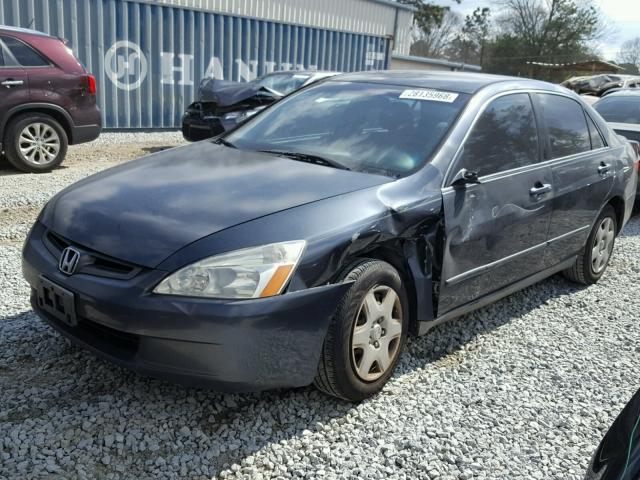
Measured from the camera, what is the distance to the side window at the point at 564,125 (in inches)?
163

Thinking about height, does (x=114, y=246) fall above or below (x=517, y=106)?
below

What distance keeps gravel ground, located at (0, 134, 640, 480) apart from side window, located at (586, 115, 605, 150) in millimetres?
1540

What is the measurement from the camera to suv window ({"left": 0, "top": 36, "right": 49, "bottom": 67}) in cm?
757

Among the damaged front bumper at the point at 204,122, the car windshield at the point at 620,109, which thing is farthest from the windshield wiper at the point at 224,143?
the car windshield at the point at 620,109

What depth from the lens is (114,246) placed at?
102 inches

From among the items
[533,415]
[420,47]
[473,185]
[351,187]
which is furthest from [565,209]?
[420,47]

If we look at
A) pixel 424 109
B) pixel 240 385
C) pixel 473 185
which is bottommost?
pixel 240 385

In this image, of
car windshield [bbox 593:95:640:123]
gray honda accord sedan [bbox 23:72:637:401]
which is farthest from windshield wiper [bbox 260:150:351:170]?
car windshield [bbox 593:95:640:123]

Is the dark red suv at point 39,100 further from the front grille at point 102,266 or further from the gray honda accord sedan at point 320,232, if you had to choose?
the front grille at point 102,266

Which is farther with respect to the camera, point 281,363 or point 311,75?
point 311,75

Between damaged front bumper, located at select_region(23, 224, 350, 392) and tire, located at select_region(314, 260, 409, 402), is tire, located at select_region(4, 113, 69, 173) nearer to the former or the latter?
damaged front bumper, located at select_region(23, 224, 350, 392)

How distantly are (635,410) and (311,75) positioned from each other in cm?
972

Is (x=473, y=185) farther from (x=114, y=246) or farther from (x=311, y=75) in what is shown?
(x=311, y=75)

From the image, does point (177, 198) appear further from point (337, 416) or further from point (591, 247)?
point (591, 247)
